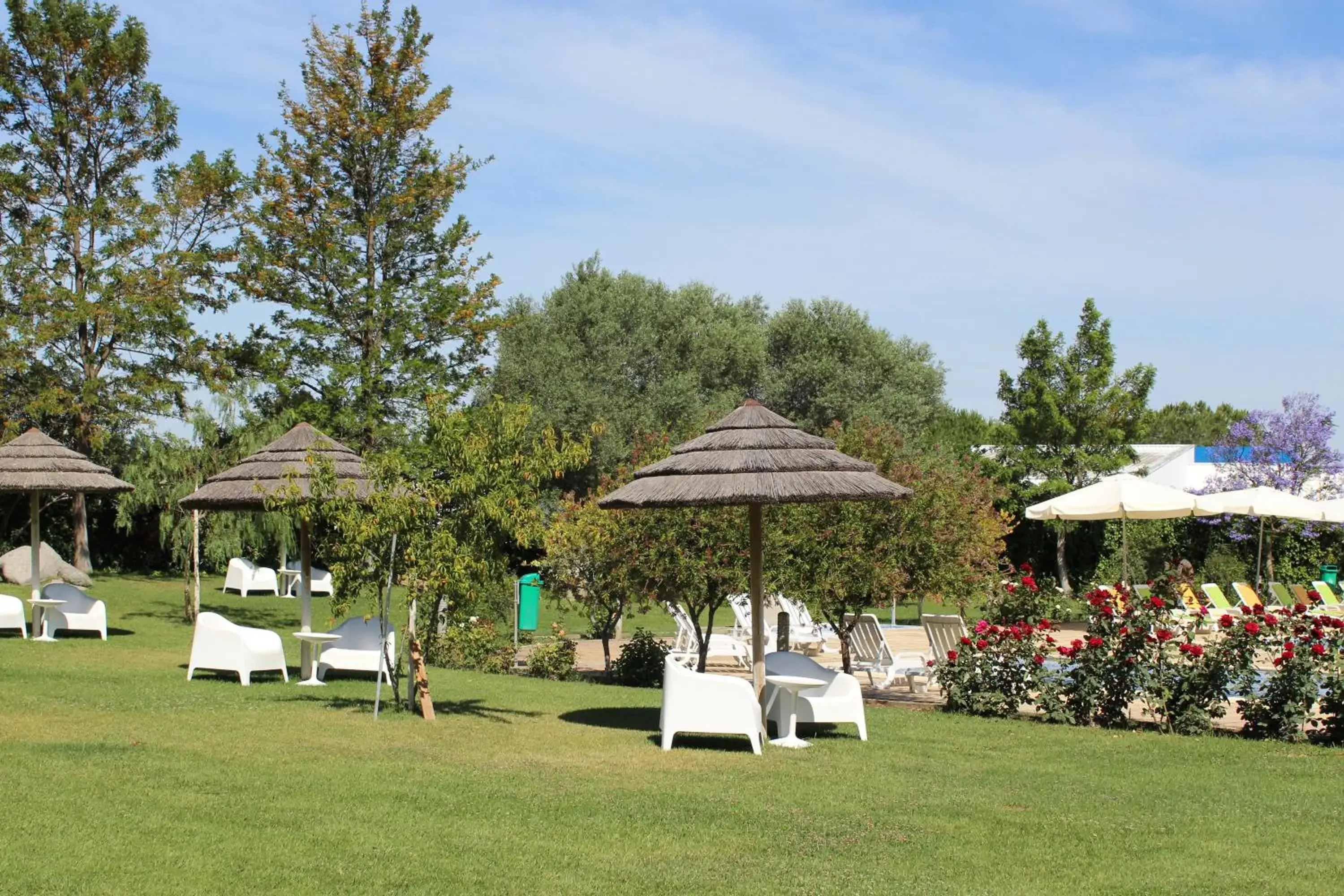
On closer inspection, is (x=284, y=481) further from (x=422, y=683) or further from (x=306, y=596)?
(x=422, y=683)

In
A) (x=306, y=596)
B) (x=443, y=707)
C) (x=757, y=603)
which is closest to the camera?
(x=757, y=603)

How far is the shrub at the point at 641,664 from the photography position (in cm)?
1564

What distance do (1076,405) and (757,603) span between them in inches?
1082

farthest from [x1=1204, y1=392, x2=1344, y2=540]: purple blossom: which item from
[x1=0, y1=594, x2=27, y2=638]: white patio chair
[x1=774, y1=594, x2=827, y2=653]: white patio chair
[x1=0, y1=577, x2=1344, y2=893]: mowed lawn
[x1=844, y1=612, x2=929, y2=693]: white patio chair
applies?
[x1=0, y1=594, x2=27, y2=638]: white patio chair

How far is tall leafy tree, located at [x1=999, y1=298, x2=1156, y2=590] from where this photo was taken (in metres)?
35.6

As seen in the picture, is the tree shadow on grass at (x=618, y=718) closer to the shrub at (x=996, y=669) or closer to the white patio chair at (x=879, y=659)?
the shrub at (x=996, y=669)

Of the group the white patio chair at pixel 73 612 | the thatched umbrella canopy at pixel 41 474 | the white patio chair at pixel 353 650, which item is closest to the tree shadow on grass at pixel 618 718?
the white patio chair at pixel 353 650

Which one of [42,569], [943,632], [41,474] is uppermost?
[41,474]

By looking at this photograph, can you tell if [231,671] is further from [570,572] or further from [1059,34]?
[1059,34]

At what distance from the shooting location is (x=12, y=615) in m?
17.2

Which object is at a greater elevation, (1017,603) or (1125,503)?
(1125,503)

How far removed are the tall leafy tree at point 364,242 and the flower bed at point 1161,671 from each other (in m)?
18.5

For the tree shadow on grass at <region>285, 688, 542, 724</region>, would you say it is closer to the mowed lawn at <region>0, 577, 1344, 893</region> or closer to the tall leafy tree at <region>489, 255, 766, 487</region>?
the mowed lawn at <region>0, 577, 1344, 893</region>

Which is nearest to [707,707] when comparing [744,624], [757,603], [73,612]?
[757,603]
